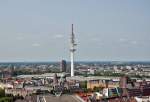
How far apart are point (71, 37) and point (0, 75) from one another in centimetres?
3610

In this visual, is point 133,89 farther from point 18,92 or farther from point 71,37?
point 71,37

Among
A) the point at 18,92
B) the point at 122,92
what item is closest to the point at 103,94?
the point at 122,92

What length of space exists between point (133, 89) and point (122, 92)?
8.19 ft

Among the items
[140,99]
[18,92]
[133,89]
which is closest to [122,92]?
[133,89]

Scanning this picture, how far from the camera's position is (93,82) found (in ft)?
343

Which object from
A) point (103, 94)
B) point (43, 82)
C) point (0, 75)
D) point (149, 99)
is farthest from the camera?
point (0, 75)

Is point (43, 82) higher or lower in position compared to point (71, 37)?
lower

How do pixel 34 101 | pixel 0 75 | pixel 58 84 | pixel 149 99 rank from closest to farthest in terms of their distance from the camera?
pixel 149 99
pixel 34 101
pixel 58 84
pixel 0 75

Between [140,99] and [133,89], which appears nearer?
[140,99]

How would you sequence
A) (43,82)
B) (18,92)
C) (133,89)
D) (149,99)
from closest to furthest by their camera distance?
(149,99), (133,89), (18,92), (43,82)

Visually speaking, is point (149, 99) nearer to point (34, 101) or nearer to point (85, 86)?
point (34, 101)

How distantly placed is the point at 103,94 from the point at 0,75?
260 feet

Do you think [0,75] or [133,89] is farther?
[0,75]

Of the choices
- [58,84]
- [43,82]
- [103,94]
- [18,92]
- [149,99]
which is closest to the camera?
[149,99]
